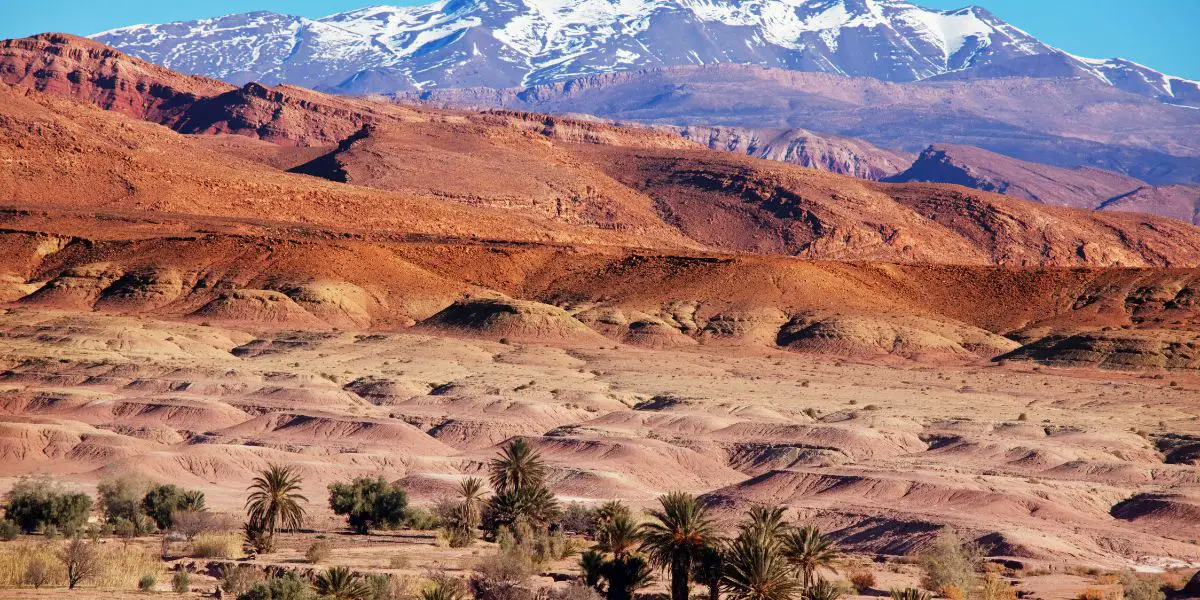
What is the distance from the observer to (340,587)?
27281 mm

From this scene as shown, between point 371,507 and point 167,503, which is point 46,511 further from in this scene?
point 371,507

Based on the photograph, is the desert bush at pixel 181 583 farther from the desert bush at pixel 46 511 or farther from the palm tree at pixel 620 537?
the desert bush at pixel 46 511

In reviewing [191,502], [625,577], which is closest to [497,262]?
[191,502]

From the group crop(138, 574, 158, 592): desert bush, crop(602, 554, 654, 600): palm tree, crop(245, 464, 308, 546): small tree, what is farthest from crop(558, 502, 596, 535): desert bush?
crop(138, 574, 158, 592): desert bush

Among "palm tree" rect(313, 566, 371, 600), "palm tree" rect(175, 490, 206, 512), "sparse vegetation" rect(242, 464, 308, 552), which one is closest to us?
"palm tree" rect(313, 566, 371, 600)

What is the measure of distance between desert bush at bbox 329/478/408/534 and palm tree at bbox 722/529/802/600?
17.2m

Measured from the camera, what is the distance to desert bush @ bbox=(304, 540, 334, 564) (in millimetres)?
34562

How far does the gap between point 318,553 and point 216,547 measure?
224cm

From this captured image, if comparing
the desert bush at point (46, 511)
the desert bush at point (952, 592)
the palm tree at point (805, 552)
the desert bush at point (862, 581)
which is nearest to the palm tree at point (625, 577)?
the palm tree at point (805, 552)

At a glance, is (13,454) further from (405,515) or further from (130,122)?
(130,122)

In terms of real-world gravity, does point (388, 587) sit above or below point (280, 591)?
below

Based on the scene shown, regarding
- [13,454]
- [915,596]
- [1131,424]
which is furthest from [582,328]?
[915,596]

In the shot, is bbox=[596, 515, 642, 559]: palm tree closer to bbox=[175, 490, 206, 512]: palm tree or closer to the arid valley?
the arid valley

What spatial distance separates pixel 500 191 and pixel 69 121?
1464 inches
